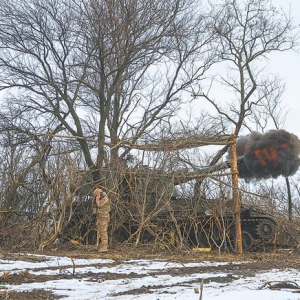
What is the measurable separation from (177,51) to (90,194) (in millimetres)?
8215

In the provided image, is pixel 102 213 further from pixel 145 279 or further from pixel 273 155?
pixel 145 279

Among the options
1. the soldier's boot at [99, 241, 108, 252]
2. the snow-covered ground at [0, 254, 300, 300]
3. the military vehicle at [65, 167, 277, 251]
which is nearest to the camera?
the snow-covered ground at [0, 254, 300, 300]

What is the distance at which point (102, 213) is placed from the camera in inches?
561

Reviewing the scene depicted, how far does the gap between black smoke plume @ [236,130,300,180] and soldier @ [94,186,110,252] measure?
4559mm

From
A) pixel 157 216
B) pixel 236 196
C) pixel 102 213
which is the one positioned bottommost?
pixel 102 213

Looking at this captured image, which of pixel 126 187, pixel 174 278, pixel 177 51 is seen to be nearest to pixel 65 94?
pixel 177 51

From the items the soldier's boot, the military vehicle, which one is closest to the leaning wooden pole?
the military vehicle

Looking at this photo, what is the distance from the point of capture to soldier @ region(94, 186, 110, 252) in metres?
14.1

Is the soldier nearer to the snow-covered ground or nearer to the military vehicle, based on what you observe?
the military vehicle

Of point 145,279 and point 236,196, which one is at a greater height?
point 236,196

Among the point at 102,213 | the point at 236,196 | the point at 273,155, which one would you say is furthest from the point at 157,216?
the point at 273,155

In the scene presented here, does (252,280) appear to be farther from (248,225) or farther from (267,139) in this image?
(248,225)

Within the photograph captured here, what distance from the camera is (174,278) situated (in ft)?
27.9

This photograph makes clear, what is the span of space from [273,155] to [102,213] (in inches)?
207
